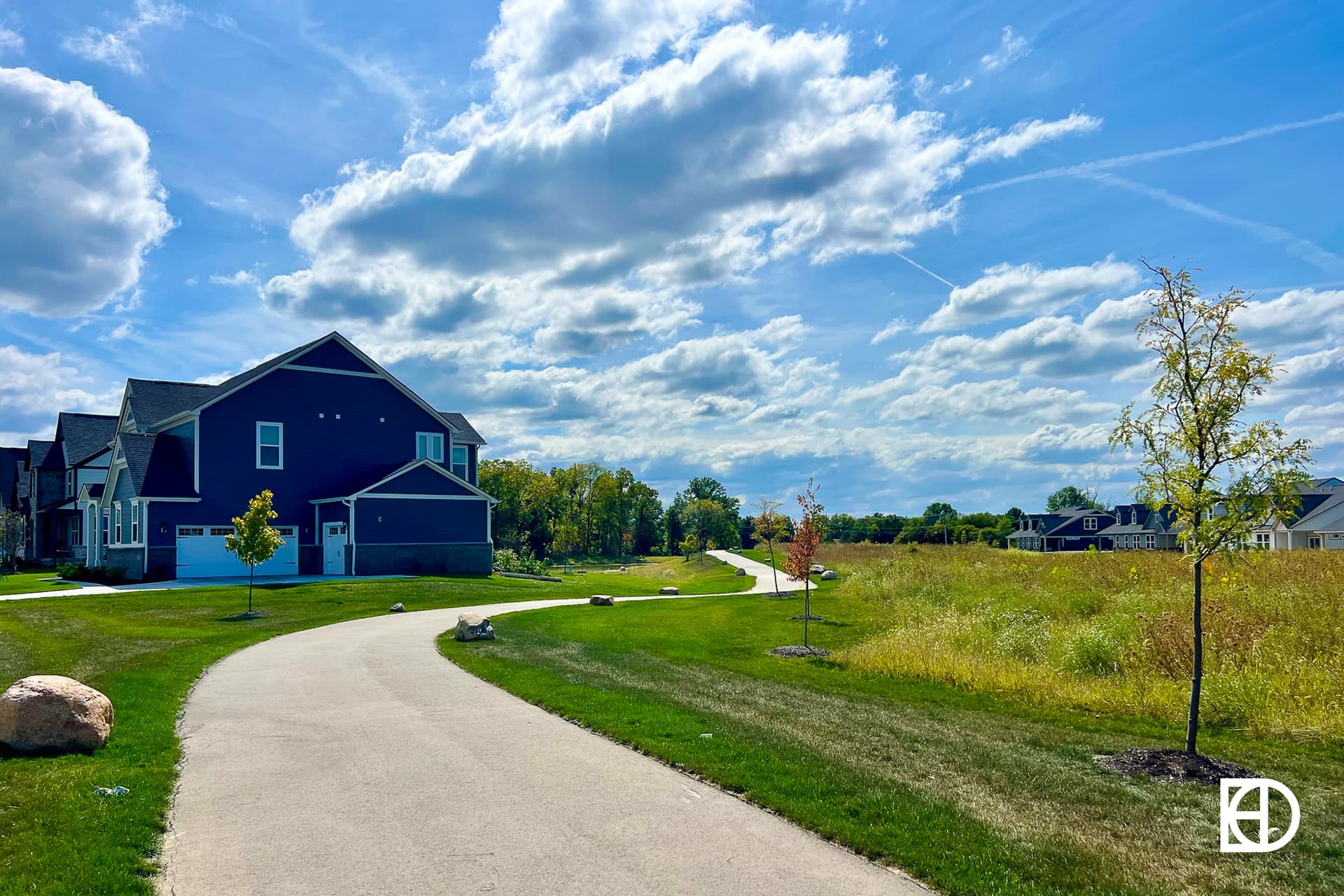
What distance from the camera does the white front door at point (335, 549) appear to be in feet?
122

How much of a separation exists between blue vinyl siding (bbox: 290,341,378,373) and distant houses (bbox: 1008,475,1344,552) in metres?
57.2

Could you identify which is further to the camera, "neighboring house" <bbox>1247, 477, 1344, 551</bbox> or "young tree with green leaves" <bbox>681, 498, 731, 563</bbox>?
"young tree with green leaves" <bbox>681, 498, 731, 563</bbox>

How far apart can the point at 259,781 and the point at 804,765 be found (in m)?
5.00

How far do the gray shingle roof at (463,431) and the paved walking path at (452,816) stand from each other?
120 ft

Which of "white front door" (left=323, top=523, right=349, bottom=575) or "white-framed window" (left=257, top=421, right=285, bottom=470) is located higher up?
"white-framed window" (left=257, top=421, right=285, bottom=470)

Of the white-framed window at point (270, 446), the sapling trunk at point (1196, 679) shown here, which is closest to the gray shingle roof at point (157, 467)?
the white-framed window at point (270, 446)

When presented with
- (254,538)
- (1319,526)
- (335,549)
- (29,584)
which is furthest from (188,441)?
(1319,526)

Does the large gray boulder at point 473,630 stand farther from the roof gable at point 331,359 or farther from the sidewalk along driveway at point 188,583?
the roof gable at point 331,359

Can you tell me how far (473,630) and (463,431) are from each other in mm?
31778

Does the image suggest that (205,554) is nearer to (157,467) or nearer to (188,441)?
(157,467)

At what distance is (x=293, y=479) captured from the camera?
126ft

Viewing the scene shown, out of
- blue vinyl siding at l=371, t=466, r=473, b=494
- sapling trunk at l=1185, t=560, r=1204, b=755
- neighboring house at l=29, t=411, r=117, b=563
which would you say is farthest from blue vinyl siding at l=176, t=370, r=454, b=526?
sapling trunk at l=1185, t=560, r=1204, b=755

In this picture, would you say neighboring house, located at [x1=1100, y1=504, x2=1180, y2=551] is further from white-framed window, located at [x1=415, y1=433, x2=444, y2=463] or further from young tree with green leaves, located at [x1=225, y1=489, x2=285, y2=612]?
young tree with green leaves, located at [x1=225, y1=489, x2=285, y2=612]

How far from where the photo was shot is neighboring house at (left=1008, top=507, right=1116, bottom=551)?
92.6 meters
